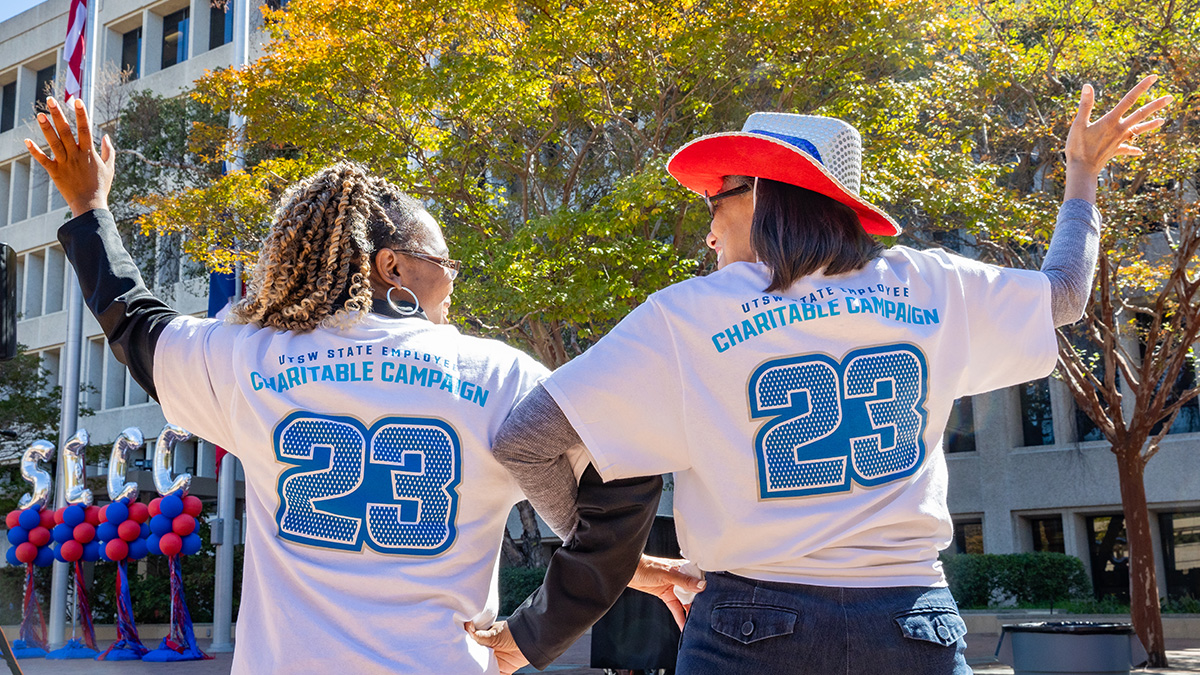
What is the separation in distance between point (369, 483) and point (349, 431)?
0.11 metres

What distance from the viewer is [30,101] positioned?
37375 millimetres

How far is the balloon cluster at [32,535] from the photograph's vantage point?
18.6 m

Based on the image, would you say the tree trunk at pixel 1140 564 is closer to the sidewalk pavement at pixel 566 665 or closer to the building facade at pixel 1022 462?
the sidewalk pavement at pixel 566 665

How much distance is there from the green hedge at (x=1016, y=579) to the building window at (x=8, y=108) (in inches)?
1338

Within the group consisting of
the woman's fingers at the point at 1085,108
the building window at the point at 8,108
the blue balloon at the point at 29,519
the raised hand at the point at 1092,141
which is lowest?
the blue balloon at the point at 29,519

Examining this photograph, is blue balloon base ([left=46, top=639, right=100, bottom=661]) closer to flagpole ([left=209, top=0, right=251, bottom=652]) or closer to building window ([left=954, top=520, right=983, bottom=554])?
flagpole ([left=209, top=0, right=251, bottom=652])

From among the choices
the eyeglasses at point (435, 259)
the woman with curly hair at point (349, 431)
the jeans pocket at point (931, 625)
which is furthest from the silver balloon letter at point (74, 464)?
the jeans pocket at point (931, 625)

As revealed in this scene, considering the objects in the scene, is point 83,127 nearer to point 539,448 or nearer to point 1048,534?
point 539,448

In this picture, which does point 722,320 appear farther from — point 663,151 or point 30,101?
point 30,101

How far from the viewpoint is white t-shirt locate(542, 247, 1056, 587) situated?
1.99 m

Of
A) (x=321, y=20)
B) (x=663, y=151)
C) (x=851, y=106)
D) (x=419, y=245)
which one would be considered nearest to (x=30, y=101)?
(x=321, y=20)

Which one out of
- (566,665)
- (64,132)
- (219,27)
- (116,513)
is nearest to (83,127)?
(64,132)

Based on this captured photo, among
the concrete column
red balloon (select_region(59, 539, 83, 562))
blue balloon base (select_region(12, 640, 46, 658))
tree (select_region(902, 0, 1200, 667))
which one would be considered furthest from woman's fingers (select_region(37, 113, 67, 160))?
the concrete column

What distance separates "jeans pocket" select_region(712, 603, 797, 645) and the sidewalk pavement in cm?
1194
